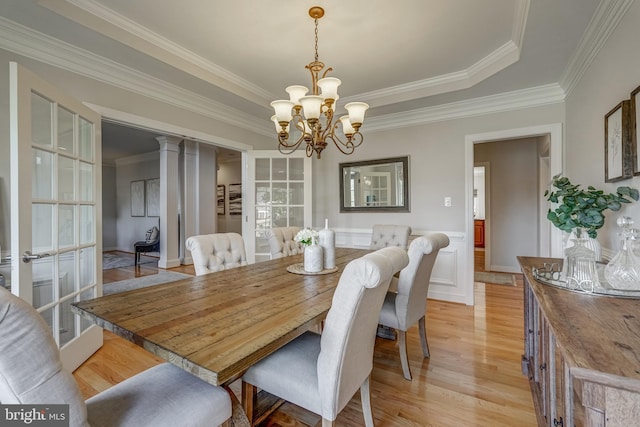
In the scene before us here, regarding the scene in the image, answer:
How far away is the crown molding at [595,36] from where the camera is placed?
1.64 metres

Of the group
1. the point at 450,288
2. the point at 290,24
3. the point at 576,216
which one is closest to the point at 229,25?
the point at 290,24

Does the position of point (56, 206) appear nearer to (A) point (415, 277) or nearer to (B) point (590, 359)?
(A) point (415, 277)

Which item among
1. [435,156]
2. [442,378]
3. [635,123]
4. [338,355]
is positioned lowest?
[442,378]

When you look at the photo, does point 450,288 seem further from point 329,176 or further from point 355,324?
point 355,324

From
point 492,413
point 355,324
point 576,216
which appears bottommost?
point 492,413

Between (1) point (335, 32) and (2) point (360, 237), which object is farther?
(2) point (360, 237)

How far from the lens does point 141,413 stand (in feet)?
3.02

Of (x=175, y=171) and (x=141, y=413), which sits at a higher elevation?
(x=175, y=171)

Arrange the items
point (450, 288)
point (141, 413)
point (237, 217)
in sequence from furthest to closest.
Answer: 1. point (237, 217)
2. point (450, 288)
3. point (141, 413)

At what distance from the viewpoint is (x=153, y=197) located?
6699 millimetres

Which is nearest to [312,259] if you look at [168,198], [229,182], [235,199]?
[168,198]

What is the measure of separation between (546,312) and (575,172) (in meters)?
2.30

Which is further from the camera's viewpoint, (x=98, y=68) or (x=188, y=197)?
(x=188, y=197)
